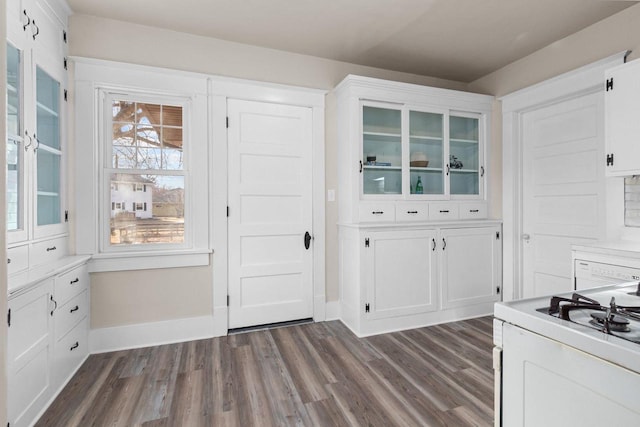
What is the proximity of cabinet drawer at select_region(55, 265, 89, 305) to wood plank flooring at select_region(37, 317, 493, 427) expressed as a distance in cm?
58

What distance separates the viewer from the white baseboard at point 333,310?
3.38m

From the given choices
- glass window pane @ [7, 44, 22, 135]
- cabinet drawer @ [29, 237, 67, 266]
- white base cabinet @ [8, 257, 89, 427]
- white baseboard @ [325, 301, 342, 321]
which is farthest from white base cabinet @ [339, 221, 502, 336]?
glass window pane @ [7, 44, 22, 135]

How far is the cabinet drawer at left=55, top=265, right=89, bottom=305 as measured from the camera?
2119 millimetres

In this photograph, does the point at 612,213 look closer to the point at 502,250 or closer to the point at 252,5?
the point at 502,250

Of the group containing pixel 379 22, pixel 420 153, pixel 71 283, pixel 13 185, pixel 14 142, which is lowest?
pixel 71 283

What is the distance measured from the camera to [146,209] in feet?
9.32

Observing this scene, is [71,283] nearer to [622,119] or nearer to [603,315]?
[603,315]

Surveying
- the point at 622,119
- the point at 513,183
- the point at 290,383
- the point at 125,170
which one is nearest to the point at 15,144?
the point at 125,170

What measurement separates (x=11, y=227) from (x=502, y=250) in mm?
4228

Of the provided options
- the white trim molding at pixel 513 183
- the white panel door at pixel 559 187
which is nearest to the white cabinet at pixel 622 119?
the white panel door at pixel 559 187

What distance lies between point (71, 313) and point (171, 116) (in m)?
1.77

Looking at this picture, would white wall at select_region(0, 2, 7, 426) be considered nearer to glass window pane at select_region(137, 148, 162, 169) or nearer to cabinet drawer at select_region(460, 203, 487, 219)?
glass window pane at select_region(137, 148, 162, 169)

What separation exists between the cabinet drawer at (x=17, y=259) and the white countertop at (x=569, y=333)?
2.44 m

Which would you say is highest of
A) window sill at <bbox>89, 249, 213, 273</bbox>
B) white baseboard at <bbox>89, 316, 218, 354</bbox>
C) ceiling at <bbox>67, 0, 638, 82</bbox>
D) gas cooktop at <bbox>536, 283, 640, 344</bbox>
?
ceiling at <bbox>67, 0, 638, 82</bbox>
